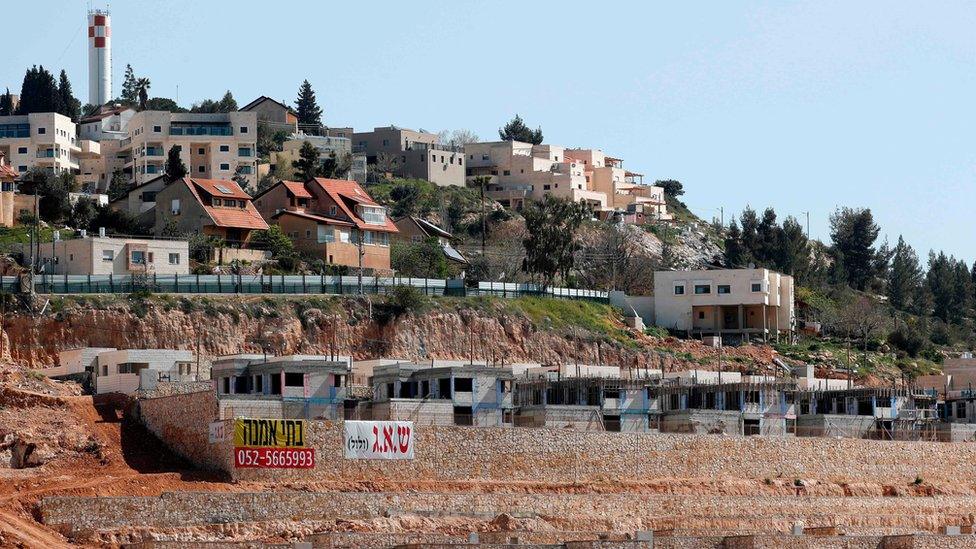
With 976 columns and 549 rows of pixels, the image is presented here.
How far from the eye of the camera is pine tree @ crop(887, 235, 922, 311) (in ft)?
390

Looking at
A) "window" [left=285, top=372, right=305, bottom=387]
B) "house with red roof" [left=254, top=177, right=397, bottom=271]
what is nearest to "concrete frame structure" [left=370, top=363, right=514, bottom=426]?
"window" [left=285, top=372, right=305, bottom=387]

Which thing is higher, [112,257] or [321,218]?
[321,218]

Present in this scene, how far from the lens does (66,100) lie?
4648 inches

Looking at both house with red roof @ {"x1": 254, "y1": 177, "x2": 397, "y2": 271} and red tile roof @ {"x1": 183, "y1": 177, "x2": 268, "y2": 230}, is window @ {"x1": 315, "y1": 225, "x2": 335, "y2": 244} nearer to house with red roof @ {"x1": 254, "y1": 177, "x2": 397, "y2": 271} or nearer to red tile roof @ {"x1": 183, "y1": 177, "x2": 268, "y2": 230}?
house with red roof @ {"x1": 254, "y1": 177, "x2": 397, "y2": 271}

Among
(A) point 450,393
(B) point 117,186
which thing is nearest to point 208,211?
(B) point 117,186

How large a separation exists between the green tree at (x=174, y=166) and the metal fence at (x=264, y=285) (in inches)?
600

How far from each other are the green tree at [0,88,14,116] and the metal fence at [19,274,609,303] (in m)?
41.7

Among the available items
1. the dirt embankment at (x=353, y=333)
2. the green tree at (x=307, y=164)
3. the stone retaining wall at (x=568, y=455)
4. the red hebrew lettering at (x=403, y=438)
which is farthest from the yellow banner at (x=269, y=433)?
the green tree at (x=307, y=164)

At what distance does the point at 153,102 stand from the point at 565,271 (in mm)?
40462

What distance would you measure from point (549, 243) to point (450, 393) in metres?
31.6

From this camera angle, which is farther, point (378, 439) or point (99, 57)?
point (99, 57)

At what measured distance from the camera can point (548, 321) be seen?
8638cm

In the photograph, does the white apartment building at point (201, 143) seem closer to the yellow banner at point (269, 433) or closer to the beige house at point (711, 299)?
the beige house at point (711, 299)

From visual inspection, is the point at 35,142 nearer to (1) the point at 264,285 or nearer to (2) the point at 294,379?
(1) the point at 264,285
